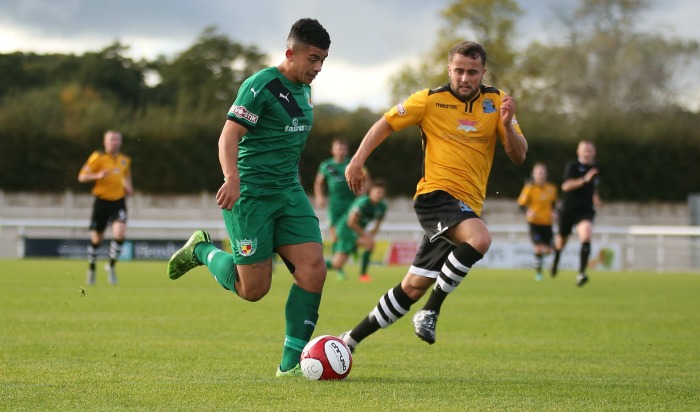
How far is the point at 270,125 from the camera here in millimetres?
6887

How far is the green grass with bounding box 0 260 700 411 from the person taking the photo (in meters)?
6.04

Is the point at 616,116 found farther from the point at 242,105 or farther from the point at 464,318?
the point at 242,105

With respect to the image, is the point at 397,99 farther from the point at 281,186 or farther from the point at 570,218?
the point at 281,186

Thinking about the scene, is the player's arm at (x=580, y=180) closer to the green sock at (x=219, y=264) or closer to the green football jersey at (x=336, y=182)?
the green football jersey at (x=336, y=182)

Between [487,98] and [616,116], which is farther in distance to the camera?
[616,116]

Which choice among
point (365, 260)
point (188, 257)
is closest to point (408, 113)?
point (188, 257)

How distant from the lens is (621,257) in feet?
102

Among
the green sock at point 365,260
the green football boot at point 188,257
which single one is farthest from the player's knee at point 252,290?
the green sock at point 365,260

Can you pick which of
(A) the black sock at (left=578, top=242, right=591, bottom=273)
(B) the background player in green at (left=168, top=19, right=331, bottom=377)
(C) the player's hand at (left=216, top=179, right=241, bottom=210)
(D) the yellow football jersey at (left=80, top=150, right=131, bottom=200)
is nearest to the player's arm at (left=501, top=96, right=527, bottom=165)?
(B) the background player in green at (left=168, top=19, right=331, bottom=377)

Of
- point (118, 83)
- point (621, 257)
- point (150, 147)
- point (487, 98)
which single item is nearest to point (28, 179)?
point (150, 147)

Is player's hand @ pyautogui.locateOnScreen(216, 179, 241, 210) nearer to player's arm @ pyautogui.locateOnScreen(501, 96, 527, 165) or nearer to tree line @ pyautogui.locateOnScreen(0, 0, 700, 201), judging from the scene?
player's arm @ pyautogui.locateOnScreen(501, 96, 527, 165)

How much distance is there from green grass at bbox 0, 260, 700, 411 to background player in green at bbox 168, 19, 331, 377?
57 cm

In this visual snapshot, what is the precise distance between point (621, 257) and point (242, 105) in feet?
84.5

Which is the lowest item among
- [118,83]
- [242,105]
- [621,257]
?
[621,257]
